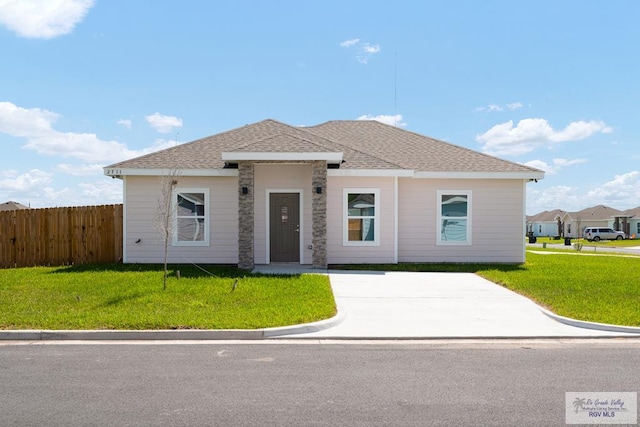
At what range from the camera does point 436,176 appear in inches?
663

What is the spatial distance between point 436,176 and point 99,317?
1157 cm

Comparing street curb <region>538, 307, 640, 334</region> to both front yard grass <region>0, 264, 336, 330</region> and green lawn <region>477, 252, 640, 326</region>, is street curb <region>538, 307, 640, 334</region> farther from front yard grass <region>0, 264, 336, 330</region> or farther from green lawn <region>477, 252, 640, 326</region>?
front yard grass <region>0, 264, 336, 330</region>

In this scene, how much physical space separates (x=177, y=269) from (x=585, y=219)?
240 feet

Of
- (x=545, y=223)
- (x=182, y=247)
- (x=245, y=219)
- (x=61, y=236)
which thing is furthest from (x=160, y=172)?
(x=545, y=223)

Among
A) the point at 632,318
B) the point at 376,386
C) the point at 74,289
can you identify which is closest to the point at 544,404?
the point at 376,386

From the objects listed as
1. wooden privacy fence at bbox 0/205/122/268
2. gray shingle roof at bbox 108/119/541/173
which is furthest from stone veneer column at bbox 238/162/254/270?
wooden privacy fence at bbox 0/205/122/268

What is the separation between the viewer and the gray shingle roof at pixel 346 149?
15758 mm

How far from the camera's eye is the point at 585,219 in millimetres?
73875

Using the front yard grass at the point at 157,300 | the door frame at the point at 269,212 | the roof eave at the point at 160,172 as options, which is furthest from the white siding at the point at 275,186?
the front yard grass at the point at 157,300

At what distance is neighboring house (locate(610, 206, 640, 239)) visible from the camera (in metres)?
69.4

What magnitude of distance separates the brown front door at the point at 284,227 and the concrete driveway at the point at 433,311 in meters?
2.66

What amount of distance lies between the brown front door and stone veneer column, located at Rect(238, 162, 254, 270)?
5.22 feet

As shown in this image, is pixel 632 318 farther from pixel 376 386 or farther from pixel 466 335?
pixel 376 386

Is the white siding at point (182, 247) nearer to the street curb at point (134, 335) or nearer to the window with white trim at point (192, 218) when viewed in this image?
the window with white trim at point (192, 218)
